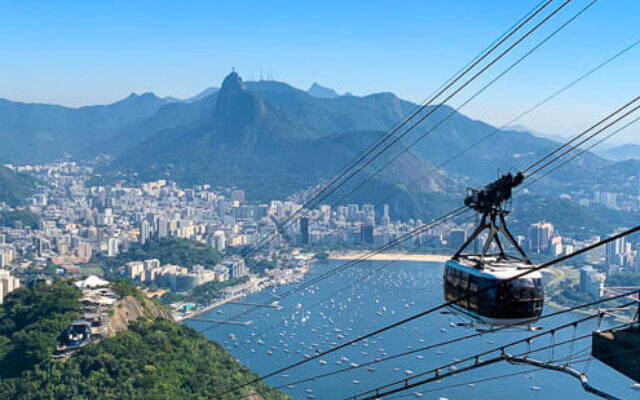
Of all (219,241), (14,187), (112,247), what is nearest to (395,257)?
(219,241)

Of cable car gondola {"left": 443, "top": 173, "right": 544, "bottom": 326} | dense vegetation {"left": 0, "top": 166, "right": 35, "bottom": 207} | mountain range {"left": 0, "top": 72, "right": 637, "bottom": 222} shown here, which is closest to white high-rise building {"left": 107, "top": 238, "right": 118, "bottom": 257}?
dense vegetation {"left": 0, "top": 166, "right": 35, "bottom": 207}

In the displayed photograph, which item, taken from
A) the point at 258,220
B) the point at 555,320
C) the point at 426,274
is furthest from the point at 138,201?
the point at 555,320

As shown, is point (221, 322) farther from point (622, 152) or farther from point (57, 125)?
point (57, 125)

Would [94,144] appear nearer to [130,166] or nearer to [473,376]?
[130,166]

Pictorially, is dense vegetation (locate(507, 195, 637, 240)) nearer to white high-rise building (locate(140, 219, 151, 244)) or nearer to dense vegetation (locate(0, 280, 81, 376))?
white high-rise building (locate(140, 219, 151, 244))

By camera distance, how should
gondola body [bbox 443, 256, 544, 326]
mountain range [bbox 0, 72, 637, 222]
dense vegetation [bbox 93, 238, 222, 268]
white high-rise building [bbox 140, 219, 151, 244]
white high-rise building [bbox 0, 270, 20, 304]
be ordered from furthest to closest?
mountain range [bbox 0, 72, 637, 222], white high-rise building [bbox 140, 219, 151, 244], dense vegetation [bbox 93, 238, 222, 268], white high-rise building [bbox 0, 270, 20, 304], gondola body [bbox 443, 256, 544, 326]

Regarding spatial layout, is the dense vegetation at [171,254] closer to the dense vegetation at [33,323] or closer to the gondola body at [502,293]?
the dense vegetation at [33,323]
